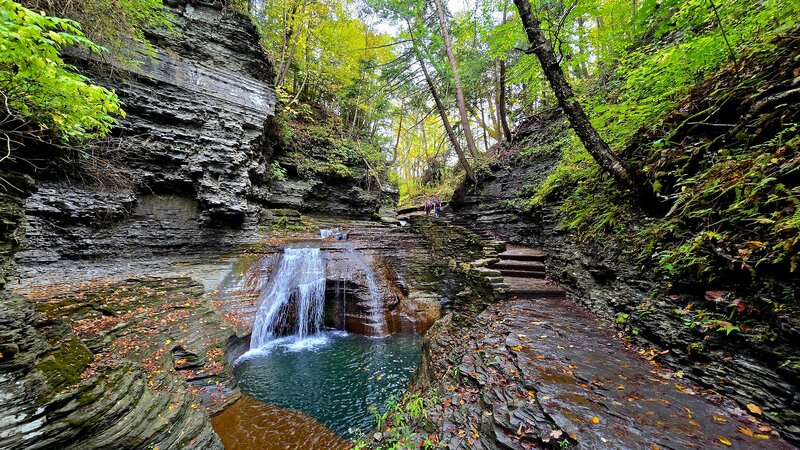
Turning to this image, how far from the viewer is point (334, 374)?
252 inches

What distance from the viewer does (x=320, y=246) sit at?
35.0 ft

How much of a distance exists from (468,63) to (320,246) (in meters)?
9.56

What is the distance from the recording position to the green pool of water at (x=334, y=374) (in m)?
5.25

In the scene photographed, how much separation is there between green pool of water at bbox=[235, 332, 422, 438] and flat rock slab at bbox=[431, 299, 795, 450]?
2305 mm

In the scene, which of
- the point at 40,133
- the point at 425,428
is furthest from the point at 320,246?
the point at 425,428

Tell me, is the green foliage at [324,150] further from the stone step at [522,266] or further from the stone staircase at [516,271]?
the stone step at [522,266]

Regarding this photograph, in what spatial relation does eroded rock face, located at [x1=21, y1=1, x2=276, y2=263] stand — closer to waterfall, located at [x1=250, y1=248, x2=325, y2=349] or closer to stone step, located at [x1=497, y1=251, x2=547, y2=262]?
waterfall, located at [x1=250, y1=248, x2=325, y2=349]

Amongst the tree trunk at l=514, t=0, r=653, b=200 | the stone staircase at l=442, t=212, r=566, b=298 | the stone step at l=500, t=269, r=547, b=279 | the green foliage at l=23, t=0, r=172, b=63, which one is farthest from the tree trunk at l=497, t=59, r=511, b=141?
the green foliage at l=23, t=0, r=172, b=63

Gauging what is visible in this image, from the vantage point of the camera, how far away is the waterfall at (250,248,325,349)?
8016mm

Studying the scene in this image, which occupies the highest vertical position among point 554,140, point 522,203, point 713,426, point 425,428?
point 554,140

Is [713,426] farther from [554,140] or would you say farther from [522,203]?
[554,140]

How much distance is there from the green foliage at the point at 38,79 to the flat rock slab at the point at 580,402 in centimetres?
551

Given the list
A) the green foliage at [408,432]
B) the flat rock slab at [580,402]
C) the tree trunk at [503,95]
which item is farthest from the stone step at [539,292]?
the tree trunk at [503,95]

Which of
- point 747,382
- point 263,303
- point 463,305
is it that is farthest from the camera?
point 263,303
